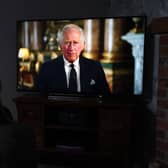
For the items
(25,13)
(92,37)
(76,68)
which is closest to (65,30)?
(92,37)

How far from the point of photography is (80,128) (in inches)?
111

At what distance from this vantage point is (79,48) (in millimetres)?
2910

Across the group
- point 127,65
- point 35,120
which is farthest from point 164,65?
point 35,120

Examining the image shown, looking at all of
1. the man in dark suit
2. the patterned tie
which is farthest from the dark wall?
the patterned tie

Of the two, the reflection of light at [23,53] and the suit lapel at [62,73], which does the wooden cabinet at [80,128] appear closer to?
the suit lapel at [62,73]

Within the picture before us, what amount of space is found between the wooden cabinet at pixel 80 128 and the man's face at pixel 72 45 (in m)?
0.43

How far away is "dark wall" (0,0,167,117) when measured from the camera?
10.6 ft

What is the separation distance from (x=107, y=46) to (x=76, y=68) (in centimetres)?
37

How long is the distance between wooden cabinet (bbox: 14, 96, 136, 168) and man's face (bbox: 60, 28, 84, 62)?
43 cm

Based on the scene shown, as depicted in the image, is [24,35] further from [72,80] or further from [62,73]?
[72,80]

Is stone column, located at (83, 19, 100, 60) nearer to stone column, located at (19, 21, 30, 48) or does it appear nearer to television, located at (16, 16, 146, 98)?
television, located at (16, 16, 146, 98)

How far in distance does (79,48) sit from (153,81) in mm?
771

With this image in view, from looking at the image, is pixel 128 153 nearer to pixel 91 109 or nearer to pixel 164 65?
pixel 91 109

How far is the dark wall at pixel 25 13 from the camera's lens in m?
3.22
